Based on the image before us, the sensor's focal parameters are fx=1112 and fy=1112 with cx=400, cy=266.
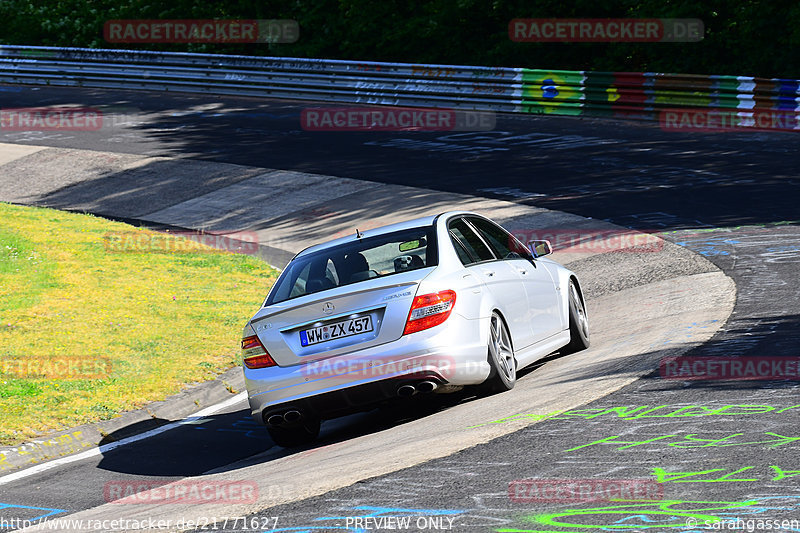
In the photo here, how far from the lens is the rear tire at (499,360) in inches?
324

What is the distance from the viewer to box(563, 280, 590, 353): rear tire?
33.0ft

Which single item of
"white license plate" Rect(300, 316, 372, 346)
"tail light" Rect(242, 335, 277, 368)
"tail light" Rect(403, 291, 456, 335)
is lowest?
"tail light" Rect(242, 335, 277, 368)

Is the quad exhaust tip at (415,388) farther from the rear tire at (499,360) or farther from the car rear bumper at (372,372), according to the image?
the rear tire at (499,360)

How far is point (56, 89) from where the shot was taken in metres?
37.2

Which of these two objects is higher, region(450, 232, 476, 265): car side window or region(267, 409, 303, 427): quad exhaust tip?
region(450, 232, 476, 265): car side window

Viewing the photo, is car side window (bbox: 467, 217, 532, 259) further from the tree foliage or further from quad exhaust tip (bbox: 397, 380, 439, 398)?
the tree foliage

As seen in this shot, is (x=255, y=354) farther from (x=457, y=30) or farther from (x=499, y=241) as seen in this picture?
(x=457, y=30)

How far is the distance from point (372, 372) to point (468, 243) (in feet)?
5.71

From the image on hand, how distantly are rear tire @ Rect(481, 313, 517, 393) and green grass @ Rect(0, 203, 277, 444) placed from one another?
3491mm

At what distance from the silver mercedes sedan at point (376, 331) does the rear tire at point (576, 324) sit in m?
1.31

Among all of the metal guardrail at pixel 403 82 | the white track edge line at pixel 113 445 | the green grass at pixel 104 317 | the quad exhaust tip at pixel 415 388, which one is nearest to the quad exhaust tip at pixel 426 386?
→ the quad exhaust tip at pixel 415 388

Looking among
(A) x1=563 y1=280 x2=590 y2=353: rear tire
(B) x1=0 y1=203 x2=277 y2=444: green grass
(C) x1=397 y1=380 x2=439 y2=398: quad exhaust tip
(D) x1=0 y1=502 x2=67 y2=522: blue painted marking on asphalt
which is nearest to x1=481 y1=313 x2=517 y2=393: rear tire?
(C) x1=397 y1=380 x2=439 y2=398: quad exhaust tip

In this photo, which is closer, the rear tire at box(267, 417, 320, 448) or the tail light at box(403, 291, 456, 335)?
the tail light at box(403, 291, 456, 335)

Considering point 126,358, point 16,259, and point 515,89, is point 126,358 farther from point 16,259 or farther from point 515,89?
point 515,89
